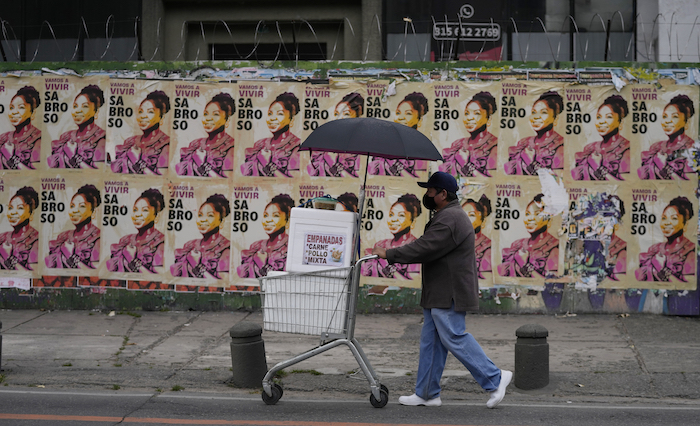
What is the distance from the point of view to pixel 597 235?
9586 millimetres

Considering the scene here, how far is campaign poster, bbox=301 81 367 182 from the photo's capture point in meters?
9.79

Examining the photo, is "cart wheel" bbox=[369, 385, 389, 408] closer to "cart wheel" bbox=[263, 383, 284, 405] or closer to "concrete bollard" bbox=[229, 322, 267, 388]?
"cart wheel" bbox=[263, 383, 284, 405]

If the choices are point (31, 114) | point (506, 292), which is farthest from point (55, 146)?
point (506, 292)

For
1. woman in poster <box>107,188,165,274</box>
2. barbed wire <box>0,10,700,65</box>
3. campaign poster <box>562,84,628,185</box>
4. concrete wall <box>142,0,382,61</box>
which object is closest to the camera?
campaign poster <box>562,84,628,185</box>

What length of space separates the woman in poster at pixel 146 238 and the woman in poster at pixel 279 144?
1442mm

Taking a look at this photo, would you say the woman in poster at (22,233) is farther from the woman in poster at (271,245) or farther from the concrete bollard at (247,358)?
the concrete bollard at (247,358)

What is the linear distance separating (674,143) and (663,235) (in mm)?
1220

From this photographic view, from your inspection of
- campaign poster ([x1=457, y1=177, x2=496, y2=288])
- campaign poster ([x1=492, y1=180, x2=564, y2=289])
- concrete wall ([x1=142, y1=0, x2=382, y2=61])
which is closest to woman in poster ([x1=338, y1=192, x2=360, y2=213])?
campaign poster ([x1=457, y1=177, x2=496, y2=288])

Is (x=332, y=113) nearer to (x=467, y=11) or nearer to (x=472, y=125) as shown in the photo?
(x=472, y=125)

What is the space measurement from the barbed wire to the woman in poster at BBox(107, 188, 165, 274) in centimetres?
254

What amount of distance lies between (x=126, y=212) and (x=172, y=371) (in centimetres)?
353

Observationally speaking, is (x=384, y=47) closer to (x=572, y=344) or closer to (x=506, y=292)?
(x=506, y=292)

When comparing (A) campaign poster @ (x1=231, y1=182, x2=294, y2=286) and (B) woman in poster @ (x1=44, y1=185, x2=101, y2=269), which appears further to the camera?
(B) woman in poster @ (x1=44, y1=185, x2=101, y2=269)

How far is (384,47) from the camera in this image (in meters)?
12.2
